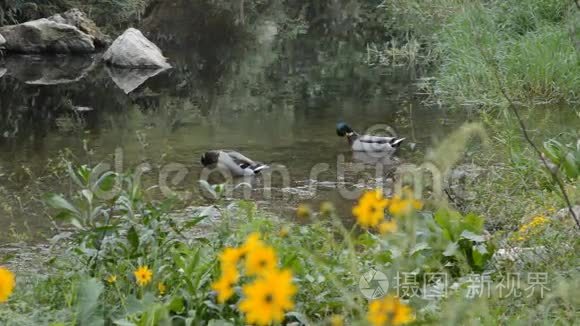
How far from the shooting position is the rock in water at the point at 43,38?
17.8 metres

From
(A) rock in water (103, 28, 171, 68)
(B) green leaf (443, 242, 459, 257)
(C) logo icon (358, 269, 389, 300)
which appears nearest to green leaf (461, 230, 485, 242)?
(B) green leaf (443, 242, 459, 257)

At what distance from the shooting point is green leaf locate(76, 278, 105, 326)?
3.01 meters

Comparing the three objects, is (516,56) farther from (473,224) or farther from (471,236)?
(471,236)

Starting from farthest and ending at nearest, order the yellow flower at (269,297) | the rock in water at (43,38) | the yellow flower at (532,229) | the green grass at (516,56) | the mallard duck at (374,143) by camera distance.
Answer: the rock in water at (43,38), the green grass at (516,56), the mallard duck at (374,143), the yellow flower at (532,229), the yellow flower at (269,297)

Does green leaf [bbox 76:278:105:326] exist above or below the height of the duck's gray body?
below

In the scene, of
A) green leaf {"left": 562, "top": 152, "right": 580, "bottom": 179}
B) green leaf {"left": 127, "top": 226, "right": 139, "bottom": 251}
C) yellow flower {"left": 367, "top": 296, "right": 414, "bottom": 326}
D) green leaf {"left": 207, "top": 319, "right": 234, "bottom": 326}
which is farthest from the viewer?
green leaf {"left": 562, "top": 152, "right": 580, "bottom": 179}

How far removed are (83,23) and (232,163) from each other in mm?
11465

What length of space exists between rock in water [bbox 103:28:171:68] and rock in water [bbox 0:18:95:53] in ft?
5.64

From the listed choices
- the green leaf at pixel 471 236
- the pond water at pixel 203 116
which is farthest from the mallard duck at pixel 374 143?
the green leaf at pixel 471 236

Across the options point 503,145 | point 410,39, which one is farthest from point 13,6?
point 503,145

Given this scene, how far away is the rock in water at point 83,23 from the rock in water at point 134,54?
7.30ft

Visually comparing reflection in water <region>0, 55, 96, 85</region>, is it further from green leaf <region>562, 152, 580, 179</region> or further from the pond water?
green leaf <region>562, 152, 580, 179</region>

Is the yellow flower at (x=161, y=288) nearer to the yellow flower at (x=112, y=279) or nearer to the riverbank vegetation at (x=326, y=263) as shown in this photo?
the riverbank vegetation at (x=326, y=263)

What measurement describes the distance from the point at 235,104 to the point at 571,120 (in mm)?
4504
